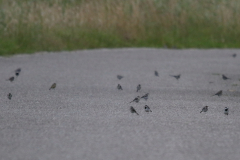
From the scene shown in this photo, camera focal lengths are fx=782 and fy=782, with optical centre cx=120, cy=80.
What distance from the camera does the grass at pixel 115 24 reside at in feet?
76.4

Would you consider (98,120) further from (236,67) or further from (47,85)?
(236,67)

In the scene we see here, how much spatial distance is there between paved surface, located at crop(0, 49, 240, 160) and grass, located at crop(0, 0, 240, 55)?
364 centimetres

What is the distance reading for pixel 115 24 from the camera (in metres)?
26.3

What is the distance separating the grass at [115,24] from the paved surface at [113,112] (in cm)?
364

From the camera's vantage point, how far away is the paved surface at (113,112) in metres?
7.35

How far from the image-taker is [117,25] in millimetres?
26281

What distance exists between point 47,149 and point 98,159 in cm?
74

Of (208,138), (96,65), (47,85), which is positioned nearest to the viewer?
(208,138)

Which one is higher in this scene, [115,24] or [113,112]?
[113,112]

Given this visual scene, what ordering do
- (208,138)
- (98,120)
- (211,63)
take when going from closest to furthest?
(208,138) → (98,120) → (211,63)

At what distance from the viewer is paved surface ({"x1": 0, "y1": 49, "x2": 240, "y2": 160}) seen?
735 centimetres

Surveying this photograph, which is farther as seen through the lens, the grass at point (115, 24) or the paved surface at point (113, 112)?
the grass at point (115, 24)

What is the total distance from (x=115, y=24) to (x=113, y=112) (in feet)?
53.4

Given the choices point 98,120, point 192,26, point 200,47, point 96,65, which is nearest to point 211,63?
point 96,65
